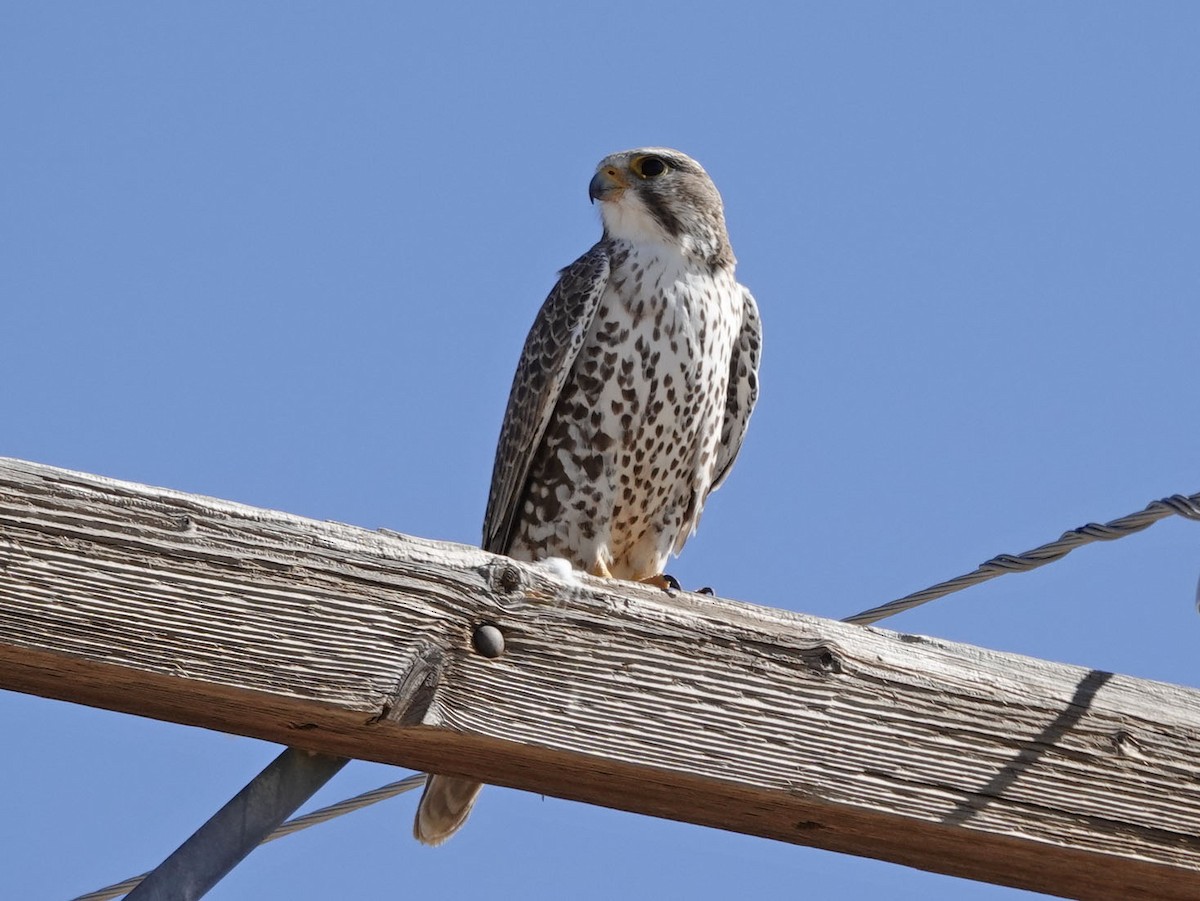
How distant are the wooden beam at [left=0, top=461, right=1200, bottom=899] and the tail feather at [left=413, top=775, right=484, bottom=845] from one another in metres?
1.01

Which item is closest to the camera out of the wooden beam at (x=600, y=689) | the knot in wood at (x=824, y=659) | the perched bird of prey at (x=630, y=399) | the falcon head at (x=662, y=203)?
→ the wooden beam at (x=600, y=689)

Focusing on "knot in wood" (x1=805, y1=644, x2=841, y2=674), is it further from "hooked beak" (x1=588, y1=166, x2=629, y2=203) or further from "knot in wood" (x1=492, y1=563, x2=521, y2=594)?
"hooked beak" (x1=588, y1=166, x2=629, y2=203)

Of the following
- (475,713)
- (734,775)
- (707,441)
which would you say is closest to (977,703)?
(734,775)

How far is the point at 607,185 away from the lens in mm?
5090

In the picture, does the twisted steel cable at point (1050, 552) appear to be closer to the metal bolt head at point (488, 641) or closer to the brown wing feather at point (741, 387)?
the metal bolt head at point (488, 641)

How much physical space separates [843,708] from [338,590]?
669 mm

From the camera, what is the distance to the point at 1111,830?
208 cm

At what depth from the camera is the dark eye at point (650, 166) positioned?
513 centimetres

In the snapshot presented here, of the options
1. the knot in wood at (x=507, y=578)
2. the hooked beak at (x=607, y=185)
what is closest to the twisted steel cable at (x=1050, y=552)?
the knot in wood at (x=507, y=578)

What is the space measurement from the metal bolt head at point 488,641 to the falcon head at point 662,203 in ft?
9.87

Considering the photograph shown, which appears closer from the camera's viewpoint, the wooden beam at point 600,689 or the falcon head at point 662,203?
the wooden beam at point 600,689

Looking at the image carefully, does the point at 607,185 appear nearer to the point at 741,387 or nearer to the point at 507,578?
the point at 741,387

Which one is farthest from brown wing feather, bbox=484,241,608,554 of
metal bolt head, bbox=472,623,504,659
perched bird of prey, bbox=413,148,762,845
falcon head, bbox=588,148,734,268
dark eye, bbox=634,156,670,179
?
metal bolt head, bbox=472,623,504,659

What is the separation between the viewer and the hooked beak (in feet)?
16.6
